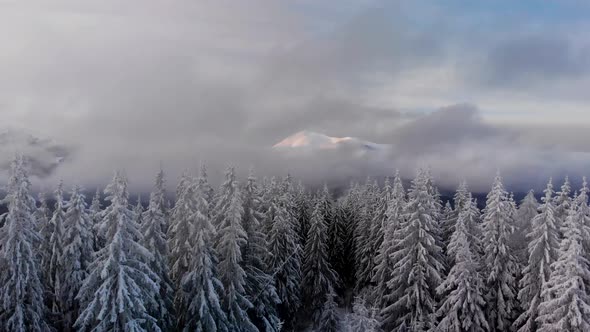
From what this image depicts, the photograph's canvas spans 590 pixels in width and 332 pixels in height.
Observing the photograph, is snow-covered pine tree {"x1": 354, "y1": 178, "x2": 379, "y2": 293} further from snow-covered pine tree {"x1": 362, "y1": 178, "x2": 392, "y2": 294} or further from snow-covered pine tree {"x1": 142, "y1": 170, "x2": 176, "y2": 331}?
snow-covered pine tree {"x1": 142, "y1": 170, "x2": 176, "y2": 331}

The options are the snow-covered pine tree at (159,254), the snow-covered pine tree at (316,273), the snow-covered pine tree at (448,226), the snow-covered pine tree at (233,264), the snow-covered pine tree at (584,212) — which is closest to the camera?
the snow-covered pine tree at (159,254)

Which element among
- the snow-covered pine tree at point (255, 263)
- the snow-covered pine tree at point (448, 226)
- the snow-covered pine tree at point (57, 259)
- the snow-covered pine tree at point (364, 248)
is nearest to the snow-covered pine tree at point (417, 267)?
the snow-covered pine tree at point (448, 226)

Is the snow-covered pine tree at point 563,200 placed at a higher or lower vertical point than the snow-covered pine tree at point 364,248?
higher

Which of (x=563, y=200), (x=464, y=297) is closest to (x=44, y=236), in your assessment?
(x=464, y=297)

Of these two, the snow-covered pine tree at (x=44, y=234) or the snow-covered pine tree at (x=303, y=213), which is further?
the snow-covered pine tree at (x=303, y=213)

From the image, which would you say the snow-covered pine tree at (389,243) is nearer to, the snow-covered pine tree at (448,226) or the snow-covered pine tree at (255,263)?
the snow-covered pine tree at (448,226)

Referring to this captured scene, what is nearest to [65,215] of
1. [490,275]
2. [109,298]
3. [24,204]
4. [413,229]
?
[24,204]
